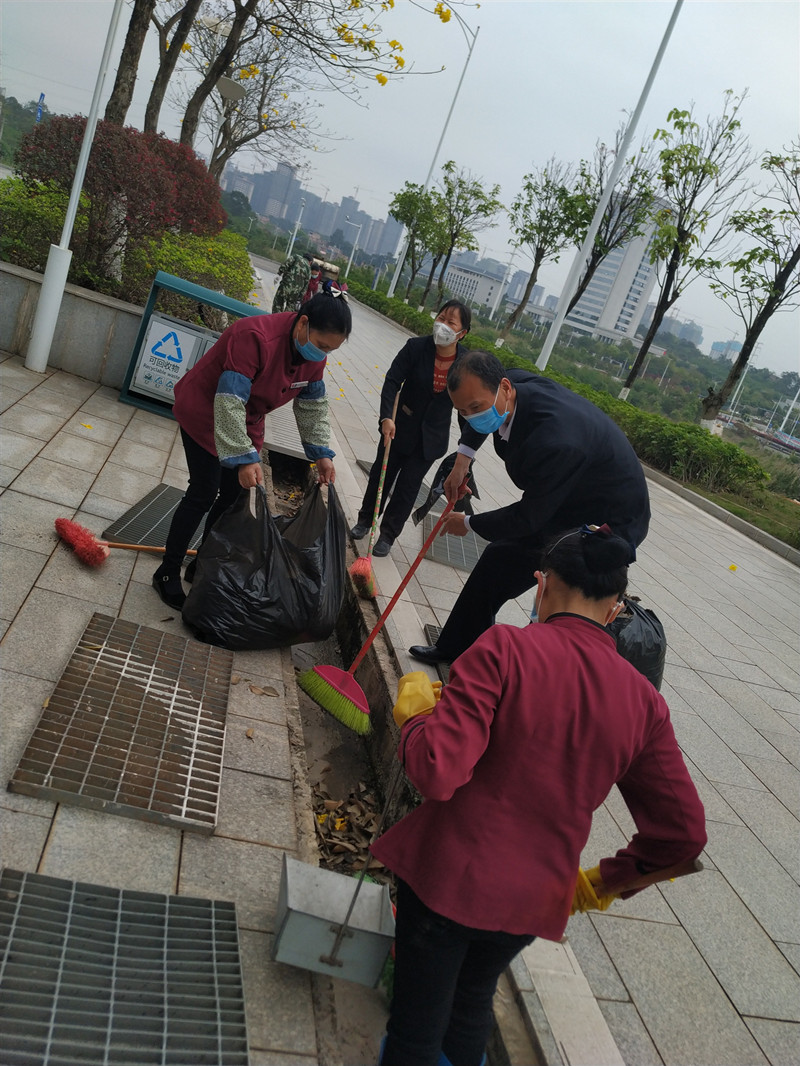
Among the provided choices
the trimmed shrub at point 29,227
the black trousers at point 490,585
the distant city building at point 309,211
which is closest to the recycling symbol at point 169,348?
the trimmed shrub at point 29,227

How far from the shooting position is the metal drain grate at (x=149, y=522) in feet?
14.3

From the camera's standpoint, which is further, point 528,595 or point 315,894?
point 528,595

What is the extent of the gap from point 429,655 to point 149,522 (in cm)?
180

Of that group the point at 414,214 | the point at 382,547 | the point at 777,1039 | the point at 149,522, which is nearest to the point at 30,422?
the point at 149,522

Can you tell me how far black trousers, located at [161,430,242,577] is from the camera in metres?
3.67

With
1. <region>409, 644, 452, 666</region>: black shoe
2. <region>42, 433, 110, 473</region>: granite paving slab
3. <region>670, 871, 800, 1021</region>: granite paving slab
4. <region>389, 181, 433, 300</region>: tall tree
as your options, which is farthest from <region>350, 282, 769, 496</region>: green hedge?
<region>389, 181, 433, 300</region>: tall tree

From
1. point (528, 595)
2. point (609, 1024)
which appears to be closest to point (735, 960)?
point (609, 1024)

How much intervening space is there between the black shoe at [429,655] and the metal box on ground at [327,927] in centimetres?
206

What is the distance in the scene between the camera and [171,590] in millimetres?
3914

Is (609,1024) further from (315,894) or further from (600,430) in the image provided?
(600,430)

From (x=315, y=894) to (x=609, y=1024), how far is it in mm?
1075

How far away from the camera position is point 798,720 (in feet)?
17.9

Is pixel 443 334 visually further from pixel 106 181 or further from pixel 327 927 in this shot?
pixel 106 181

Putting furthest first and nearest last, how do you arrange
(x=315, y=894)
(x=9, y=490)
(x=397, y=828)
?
1. (x=9, y=490)
2. (x=315, y=894)
3. (x=397, y=828)
